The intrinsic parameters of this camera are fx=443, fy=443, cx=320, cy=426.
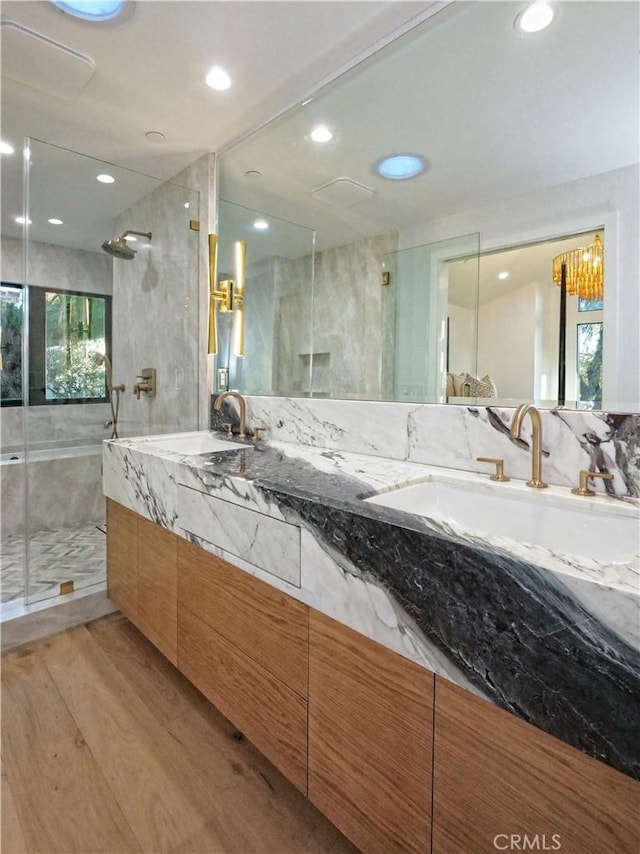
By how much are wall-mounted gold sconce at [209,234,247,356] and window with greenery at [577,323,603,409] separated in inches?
60.8

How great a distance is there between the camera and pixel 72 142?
88.4 inches

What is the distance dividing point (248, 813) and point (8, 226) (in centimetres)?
368

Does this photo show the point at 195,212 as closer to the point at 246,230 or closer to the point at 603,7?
the point at 246,230

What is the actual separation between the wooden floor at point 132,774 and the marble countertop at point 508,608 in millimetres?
688

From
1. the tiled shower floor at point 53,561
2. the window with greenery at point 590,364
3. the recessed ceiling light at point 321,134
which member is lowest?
the tiled shower floor at point 53,561

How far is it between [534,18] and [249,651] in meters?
1.85

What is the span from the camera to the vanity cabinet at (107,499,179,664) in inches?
60.1

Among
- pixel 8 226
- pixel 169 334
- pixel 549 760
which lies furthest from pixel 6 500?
pixel 549 760

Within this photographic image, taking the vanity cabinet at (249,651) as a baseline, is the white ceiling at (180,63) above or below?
above

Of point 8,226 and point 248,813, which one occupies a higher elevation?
point 8,226

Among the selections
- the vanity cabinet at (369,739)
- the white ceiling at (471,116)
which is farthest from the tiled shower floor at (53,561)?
the white ceiling at (471,116)

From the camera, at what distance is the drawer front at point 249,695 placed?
104 cm

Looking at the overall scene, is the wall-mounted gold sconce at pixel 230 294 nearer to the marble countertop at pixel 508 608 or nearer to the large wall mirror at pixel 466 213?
the large wall mirror at pixel 466 213

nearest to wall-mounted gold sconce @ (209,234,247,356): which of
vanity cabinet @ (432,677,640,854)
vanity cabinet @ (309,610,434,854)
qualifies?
vanity cabinet @ (309,610,434,854)
